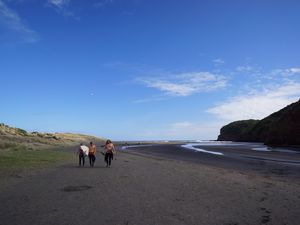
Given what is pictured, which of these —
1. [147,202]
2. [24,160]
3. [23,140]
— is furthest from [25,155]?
[23,140]

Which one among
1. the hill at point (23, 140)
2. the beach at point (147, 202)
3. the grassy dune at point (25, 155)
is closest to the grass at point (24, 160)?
the grassy dune at point (25, 155)

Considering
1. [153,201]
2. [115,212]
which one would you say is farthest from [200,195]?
→ [115,212]

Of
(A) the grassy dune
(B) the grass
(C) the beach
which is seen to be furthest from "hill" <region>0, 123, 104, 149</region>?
(C) the beach

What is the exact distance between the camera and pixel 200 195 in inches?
612

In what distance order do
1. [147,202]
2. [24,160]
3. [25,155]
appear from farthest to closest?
1. [25,155]
2. [24,160]
3. [147,202]

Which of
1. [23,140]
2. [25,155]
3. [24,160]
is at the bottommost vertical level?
[24,160]

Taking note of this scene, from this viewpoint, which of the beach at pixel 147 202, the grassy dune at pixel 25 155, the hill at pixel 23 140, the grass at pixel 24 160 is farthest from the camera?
the hill at pixel 23 140

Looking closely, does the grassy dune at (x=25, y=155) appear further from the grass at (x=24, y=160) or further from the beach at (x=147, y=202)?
the beach at (x=147, y=202)

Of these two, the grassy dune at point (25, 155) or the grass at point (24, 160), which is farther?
Result: the grassy dune at point (25, 155)

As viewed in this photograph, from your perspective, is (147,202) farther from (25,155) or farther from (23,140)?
(23,140)

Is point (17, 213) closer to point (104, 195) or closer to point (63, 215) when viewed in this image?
point (63, 215)

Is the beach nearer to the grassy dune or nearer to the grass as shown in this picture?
the grassy dune

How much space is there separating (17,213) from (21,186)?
679 centimetres

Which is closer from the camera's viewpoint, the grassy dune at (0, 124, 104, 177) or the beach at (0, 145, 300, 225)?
the beach at (0, 145, 300, 225)
